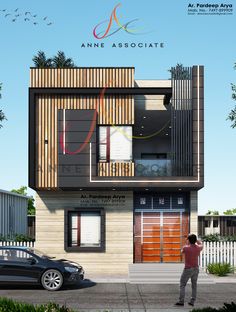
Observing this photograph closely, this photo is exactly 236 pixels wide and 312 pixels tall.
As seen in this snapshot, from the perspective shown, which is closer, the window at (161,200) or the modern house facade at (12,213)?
the window at (161,200)

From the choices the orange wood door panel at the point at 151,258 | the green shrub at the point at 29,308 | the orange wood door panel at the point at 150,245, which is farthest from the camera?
the orange wood door panel at the point at 150,245

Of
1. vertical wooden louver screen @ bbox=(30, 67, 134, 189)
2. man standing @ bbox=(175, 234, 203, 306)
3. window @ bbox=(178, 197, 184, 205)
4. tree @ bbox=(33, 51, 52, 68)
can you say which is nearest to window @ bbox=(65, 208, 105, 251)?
vertical wooden louver screen @ bbox=(30, 67, 134, 189)

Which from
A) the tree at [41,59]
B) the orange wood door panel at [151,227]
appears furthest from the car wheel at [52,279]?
the tree at [41,59]

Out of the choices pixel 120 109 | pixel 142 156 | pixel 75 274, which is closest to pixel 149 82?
pixel 120 109

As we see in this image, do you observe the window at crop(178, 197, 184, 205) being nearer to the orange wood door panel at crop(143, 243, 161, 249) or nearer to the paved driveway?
the orange wood door panel at crop(143, 243, 161, 249)

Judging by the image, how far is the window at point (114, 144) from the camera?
28969mm

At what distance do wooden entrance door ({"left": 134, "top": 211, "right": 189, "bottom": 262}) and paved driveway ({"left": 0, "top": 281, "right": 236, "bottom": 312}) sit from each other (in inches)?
217

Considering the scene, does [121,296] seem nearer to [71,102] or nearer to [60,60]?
[71,102]

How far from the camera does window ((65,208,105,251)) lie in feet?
95.8

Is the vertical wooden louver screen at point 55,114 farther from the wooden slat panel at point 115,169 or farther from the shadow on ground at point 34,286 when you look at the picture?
the shadow on ground at point 34,286

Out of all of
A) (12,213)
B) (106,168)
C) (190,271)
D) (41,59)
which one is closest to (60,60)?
(41,59)

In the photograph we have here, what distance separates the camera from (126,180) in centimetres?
2789

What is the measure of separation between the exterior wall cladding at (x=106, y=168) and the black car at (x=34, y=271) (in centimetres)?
665

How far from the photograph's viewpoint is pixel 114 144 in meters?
29.0
